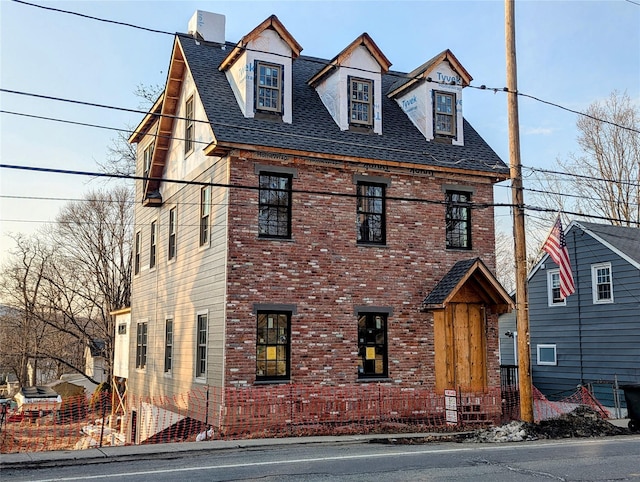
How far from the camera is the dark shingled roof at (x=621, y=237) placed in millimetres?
24562

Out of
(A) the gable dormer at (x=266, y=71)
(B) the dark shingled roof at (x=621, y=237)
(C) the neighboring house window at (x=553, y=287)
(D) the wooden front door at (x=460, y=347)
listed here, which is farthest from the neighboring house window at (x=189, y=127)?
(C) the neighboring house window at (x=553, y=287)

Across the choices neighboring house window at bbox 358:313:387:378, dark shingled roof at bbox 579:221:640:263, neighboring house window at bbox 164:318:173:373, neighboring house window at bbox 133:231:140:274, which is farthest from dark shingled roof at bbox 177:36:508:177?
neighboring house window at bbox 133:231:140:274

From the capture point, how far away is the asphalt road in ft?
32.7

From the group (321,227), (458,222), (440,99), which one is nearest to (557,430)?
(458,222)

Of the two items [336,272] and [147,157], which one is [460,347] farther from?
[147,157]

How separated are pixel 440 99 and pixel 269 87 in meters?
5.79

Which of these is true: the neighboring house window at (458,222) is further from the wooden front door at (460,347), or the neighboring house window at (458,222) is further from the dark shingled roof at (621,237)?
the dark shingled roof at (621,237)

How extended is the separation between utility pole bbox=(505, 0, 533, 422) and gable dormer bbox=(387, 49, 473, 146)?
415 centimetres

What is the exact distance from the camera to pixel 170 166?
2317 cm

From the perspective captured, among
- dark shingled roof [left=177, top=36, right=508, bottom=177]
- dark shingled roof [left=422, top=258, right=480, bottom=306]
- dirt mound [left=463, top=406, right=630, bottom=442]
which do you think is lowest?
dirt mound [left=463, top=406, right=630, bottom=442]

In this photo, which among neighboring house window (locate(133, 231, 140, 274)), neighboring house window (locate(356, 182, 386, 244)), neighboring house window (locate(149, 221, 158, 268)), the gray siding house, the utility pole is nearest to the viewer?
the utility pole

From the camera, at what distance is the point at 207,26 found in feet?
72.6

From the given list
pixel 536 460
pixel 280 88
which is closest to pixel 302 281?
pixel 280 88

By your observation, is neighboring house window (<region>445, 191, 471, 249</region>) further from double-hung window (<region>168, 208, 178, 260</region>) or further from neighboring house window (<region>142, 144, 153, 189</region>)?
neighboring house window (<region>142, 144, 153, 189</region>)
